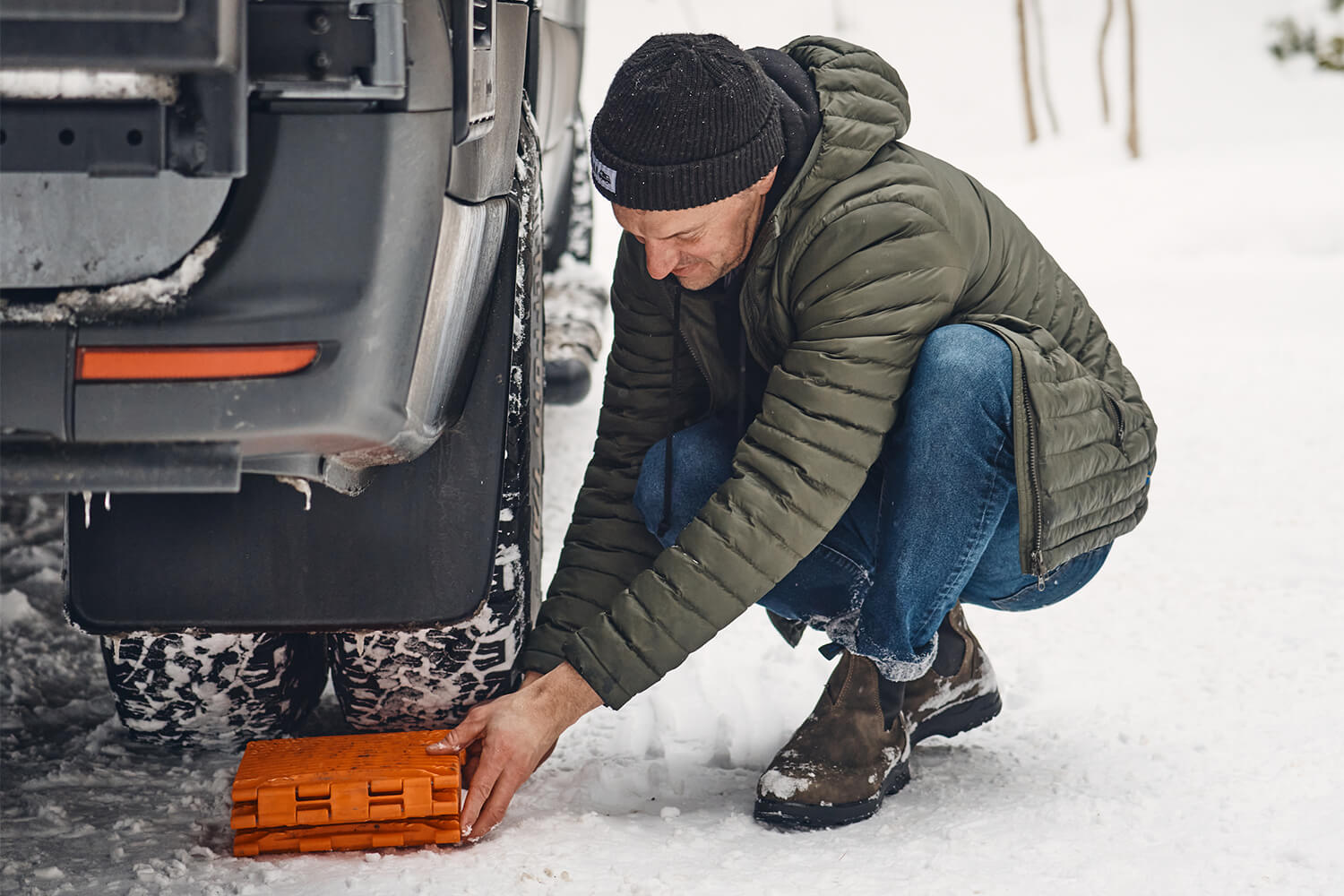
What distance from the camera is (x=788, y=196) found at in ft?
5.49

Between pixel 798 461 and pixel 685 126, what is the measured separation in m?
0.44

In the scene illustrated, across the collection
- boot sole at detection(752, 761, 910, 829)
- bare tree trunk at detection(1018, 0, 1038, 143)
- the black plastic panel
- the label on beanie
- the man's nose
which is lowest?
boot sole at detection(752, 761, 910, 829)

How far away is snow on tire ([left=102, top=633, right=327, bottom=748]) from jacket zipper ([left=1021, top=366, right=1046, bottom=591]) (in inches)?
45.1

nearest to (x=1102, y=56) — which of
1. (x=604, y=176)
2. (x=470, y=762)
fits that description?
(x=604, y=176)

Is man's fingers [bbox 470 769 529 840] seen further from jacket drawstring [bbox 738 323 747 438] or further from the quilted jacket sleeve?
jacket drawstring [bbox 738 323 747 438]

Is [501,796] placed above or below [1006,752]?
above

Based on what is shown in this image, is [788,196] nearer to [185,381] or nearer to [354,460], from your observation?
[354,460]

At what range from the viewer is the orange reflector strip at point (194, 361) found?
1169 millimetres

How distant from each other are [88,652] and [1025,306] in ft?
5.92

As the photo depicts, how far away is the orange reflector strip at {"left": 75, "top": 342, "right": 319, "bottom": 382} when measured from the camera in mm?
1169

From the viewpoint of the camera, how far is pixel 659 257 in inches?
68.6

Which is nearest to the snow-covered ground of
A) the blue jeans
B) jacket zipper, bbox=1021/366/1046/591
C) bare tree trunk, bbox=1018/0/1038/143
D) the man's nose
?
the blue jeans

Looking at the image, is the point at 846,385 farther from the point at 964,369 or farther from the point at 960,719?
the point at 960,719

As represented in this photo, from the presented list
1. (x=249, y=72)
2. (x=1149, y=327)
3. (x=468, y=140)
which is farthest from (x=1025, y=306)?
(x=1149, y=327)
